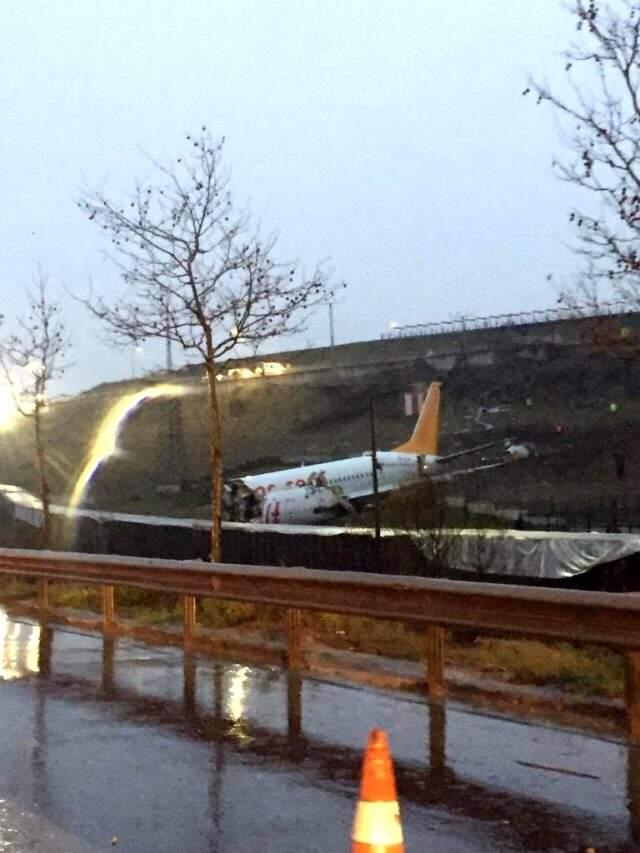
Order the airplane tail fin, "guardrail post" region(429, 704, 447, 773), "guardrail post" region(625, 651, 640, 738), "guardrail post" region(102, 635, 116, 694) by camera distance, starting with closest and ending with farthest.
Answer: "guardrail post" region(429, 704, 447, 773), "guardrail post" region(625, 651, 640, 738), "guardrail post" region(102, 635, 116, 694), the airplane tail fin

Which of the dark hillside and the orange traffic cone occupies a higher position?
the dark hillside

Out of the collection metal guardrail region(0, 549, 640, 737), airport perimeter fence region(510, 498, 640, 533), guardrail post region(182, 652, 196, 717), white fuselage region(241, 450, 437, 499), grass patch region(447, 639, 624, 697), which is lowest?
guardrail post region(182, 652, 196, 717)

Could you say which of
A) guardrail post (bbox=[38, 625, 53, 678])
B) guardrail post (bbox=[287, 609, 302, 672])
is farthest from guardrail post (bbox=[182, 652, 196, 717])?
A: guardrail post (bbox=[38, 625, 53, 678])

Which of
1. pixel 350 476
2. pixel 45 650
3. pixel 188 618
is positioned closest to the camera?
pixel 188 618

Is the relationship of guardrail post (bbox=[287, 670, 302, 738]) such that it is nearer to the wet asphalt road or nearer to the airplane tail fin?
the wet asphalt road

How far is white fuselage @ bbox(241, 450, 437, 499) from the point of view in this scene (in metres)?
42.4

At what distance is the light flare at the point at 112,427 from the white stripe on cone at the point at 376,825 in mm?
51155

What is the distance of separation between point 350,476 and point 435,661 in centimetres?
3623

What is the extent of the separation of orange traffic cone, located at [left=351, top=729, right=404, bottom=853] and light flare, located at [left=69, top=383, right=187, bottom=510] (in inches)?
2012

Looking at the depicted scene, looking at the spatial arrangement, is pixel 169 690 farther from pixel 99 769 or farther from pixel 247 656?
pixel 99 769

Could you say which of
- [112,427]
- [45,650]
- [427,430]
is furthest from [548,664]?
[112,427]

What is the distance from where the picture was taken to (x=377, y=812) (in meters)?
4.29

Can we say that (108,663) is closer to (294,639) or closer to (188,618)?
(188,618)

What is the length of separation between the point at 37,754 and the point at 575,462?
56850 millimetres
